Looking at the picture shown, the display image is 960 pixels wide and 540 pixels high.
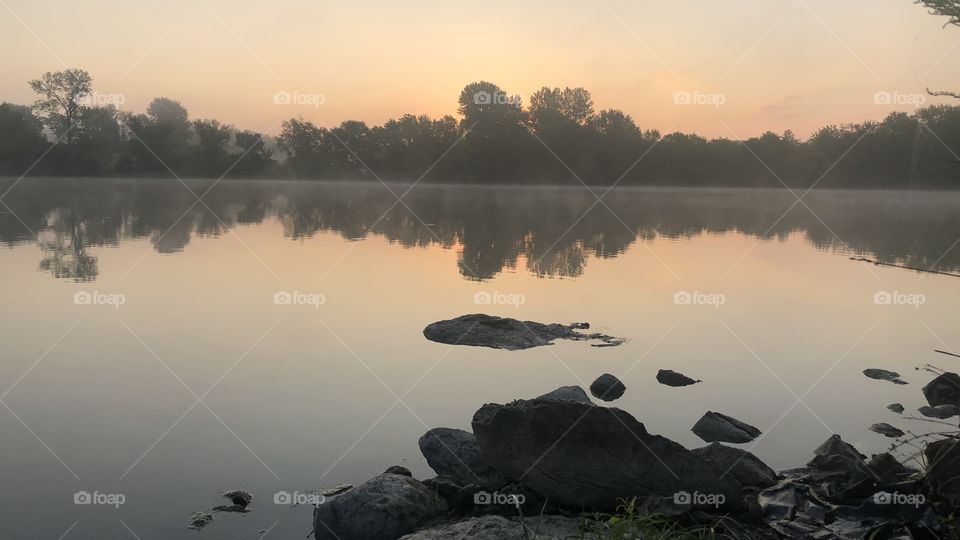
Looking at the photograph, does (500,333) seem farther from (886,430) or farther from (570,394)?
(886,430)

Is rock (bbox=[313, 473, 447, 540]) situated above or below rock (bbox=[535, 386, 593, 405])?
below

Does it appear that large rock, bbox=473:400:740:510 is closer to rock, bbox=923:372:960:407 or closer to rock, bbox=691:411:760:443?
rock, bbox=691:411:760:443

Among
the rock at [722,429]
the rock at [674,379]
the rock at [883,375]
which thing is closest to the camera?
the rock at [722,429]

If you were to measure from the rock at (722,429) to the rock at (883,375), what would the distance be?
3.24m

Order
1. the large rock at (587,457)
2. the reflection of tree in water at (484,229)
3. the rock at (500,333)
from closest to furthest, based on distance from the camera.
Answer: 1. the large rock at (587,457)
2. the rock at (500,333)
3. the reflection of tree in water at (484,229)

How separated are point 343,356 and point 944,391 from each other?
7.72 m

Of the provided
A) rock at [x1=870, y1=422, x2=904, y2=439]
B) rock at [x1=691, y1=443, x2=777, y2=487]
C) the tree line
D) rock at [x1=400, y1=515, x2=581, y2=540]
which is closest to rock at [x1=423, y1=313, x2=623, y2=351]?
rock at [x1=870, y1=422, x2=904, y2=439]

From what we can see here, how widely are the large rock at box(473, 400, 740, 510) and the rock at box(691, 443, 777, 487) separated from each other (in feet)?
1.58

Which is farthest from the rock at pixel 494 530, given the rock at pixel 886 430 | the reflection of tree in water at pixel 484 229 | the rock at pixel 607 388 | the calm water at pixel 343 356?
the reflection of tree in water at pixel 484 229

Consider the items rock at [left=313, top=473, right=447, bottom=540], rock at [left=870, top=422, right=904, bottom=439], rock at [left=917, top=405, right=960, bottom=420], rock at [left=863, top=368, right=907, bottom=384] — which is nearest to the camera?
rock at [left=313, top=473, right=447, bottom=540]

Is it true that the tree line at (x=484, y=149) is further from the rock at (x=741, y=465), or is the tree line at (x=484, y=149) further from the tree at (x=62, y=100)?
the rock at (x=741, y=465)

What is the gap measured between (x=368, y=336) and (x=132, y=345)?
3.38m

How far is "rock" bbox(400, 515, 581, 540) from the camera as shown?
5375 mm

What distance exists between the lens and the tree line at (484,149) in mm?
91938
